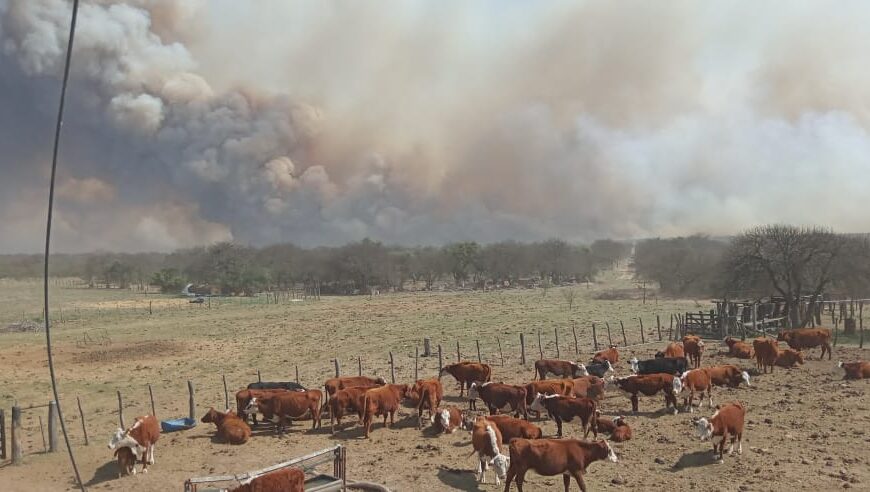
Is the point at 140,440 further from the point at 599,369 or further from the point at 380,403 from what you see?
the point at 599,369

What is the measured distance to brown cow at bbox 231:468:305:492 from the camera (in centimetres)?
1009

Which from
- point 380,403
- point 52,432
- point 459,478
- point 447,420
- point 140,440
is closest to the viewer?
point 459,478

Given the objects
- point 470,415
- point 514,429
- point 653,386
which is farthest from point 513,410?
point 653,386

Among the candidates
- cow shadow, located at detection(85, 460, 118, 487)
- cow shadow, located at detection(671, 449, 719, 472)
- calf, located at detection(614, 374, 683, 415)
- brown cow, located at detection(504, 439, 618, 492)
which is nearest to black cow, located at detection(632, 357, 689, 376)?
calf, located at detection(614, 374, 683, 415)

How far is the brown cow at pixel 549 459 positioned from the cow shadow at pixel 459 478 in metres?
1.08

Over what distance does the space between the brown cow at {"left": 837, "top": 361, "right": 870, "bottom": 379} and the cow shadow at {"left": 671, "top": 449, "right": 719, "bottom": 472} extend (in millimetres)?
10355

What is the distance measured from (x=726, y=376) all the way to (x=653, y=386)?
11.5 ft

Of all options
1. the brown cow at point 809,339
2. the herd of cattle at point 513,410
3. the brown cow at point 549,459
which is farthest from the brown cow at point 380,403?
the brown cow at point 809,339

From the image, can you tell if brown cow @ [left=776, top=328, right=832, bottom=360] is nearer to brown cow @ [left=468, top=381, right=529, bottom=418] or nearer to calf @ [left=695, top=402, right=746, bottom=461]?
calf @ [left=695, top=402, right=746, bottom=461]

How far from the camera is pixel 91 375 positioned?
29656 millimetres

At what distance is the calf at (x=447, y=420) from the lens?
15.8 meters

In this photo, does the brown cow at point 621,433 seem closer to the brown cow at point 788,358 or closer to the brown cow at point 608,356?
the brown cow at point 608,356

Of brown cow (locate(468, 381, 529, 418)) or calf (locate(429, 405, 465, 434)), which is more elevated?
brown cow (locate(468, 381, 529, 418))

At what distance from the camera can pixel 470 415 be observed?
17656 millimetres
